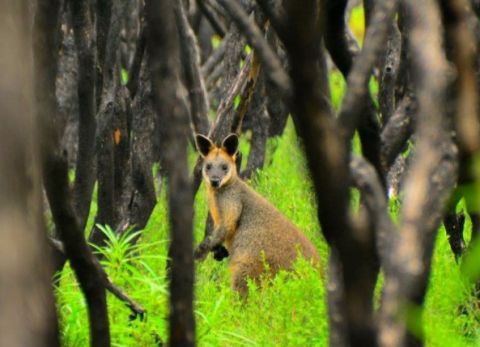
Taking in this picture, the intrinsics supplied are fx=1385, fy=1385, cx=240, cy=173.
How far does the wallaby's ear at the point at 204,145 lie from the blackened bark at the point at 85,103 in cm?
140

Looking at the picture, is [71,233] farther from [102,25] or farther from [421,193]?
[102,25]

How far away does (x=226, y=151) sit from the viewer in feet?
32.6

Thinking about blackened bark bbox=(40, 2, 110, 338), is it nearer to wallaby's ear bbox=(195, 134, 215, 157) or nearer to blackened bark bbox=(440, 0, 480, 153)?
blackened bark bbox=(440, 0, 480, 153)

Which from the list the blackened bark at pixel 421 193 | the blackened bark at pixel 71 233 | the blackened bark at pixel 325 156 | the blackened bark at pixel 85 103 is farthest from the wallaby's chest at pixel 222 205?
the blackened bark at pixel 325 156

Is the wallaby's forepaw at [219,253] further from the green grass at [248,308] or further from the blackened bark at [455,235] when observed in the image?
the blackened bark at [455,235]

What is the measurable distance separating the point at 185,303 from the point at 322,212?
0.50 metres

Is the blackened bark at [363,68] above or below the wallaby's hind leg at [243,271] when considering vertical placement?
above

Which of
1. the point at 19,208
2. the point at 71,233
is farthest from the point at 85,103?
the point at 19,208

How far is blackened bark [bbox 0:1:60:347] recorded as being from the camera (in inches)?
108

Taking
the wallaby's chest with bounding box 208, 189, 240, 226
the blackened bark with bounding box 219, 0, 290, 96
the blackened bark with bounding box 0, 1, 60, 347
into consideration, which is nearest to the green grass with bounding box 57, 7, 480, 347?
the blackened bark with bounding box 219, 0, 290, 96

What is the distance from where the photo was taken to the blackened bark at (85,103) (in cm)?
827

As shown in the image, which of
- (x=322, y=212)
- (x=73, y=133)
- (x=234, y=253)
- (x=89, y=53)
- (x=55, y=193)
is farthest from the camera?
(x=73, y=133)

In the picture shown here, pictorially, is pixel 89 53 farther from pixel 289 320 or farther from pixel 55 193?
pixel 55 193

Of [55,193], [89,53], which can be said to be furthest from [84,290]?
[89,53]
